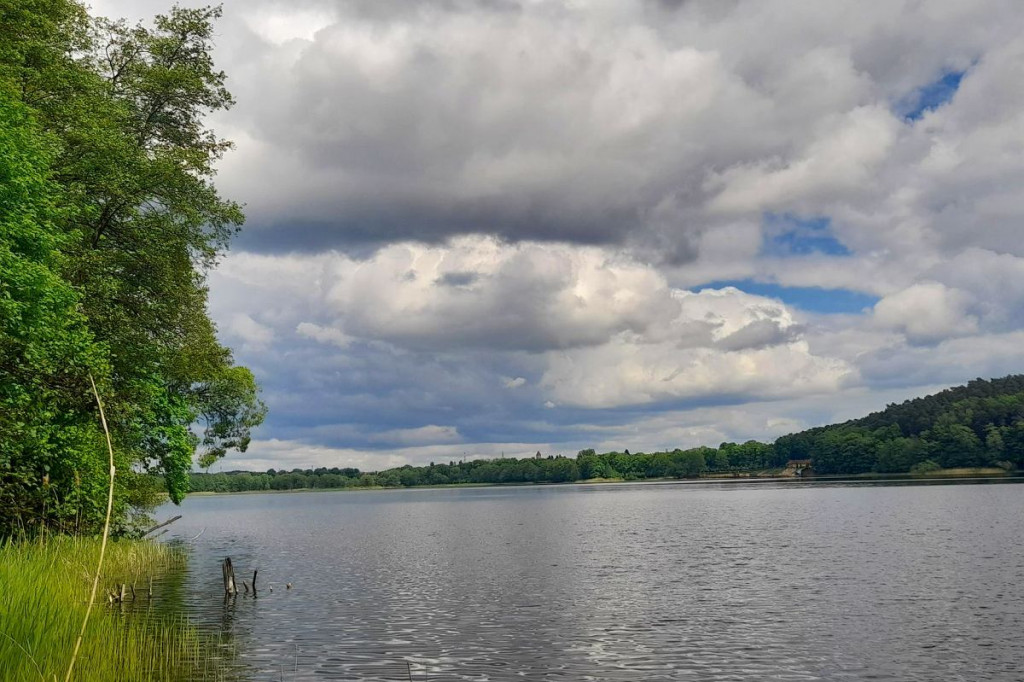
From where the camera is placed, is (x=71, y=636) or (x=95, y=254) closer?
(x=71, y=636)

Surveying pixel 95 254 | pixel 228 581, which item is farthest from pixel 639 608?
pixel 95 254

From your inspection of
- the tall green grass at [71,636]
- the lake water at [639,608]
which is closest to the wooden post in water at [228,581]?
the lake water at [639,608]

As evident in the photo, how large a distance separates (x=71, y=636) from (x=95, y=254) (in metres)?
20.9

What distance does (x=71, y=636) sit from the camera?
61.2ft

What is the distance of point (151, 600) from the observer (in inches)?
1369

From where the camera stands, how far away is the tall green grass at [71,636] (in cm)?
1498

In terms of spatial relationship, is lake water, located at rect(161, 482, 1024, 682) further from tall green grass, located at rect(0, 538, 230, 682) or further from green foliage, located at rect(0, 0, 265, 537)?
green foliage, located at rect(0, 0, 265, 537)

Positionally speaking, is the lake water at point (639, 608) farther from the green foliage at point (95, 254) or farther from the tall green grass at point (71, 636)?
the green foliage at point (95, 254)

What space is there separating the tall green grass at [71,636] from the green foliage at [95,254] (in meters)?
2.97

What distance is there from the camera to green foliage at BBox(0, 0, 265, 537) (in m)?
25.1

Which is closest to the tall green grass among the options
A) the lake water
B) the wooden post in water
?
the lake water

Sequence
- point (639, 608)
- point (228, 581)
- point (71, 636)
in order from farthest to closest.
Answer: point (228, 581) → point (639, 608) → point (71, 636)

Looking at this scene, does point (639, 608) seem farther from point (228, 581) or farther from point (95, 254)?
point (95, 254)

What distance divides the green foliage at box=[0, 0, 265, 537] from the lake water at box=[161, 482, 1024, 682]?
312 inches
